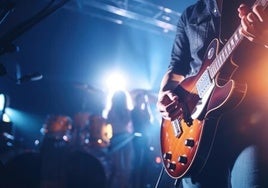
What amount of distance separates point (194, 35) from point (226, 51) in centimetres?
58

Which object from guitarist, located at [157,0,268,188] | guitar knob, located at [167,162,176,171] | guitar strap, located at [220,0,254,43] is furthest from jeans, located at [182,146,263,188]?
guitar strap, located at [220,0,254,43]

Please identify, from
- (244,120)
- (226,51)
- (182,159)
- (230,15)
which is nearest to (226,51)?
(226,51)

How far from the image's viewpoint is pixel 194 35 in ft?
7.29

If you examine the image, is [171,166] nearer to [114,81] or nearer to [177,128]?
[177,128]

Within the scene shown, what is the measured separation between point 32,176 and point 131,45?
22.4 ft

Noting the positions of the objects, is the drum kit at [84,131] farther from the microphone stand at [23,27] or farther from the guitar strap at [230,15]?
the guitar strap at [230,15]

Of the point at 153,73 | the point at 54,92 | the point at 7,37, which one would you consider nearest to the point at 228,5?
the point at 7,37

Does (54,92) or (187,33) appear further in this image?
(54,92)

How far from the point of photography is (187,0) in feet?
30.9

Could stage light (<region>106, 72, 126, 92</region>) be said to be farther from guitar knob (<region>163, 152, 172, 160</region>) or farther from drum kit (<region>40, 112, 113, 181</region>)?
guitar knob (<region>163, 152, 172, 160</region>)

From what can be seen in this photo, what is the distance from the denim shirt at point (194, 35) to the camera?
2086 mm

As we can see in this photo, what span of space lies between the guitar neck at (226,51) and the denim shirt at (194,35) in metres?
0.27

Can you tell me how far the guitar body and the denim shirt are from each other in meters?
0.15

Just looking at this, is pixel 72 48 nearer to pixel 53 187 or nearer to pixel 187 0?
pixel 187 0
